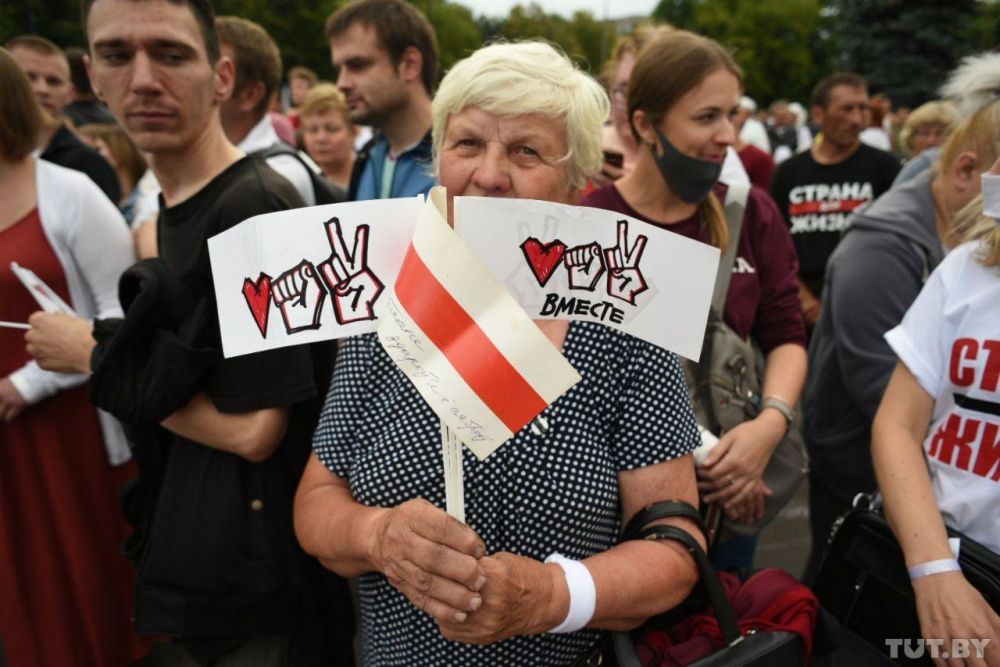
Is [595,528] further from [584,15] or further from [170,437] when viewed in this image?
[584,15]

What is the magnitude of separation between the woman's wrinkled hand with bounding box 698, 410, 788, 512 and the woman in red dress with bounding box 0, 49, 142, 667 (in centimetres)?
176

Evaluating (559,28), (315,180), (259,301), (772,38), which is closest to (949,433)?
(259,301)

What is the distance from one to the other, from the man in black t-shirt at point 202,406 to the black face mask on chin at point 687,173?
107 centimetres

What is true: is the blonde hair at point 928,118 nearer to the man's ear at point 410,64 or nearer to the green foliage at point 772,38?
the man's ear at point 410,64

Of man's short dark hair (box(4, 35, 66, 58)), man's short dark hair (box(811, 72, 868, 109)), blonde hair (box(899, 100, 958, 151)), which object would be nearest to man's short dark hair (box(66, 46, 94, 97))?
man's short dark hair (box(4, 35, 66, 58))

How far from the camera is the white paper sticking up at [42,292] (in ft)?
6.48

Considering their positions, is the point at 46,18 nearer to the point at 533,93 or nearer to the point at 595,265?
the point at 533,93

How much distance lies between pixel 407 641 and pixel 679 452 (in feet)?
2.18

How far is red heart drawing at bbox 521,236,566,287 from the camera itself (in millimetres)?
1141

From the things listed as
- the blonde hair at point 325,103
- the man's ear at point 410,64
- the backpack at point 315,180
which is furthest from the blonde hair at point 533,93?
the blonde hair at point 325,103

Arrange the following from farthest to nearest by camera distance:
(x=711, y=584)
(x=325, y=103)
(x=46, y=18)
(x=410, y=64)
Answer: (x=46, y=18) < (x=325, y=103) < (x=410, y=64) < (x=711, y=584)

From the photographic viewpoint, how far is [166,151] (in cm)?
186

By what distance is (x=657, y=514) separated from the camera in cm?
138

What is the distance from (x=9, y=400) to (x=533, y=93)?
1712 millimetres
